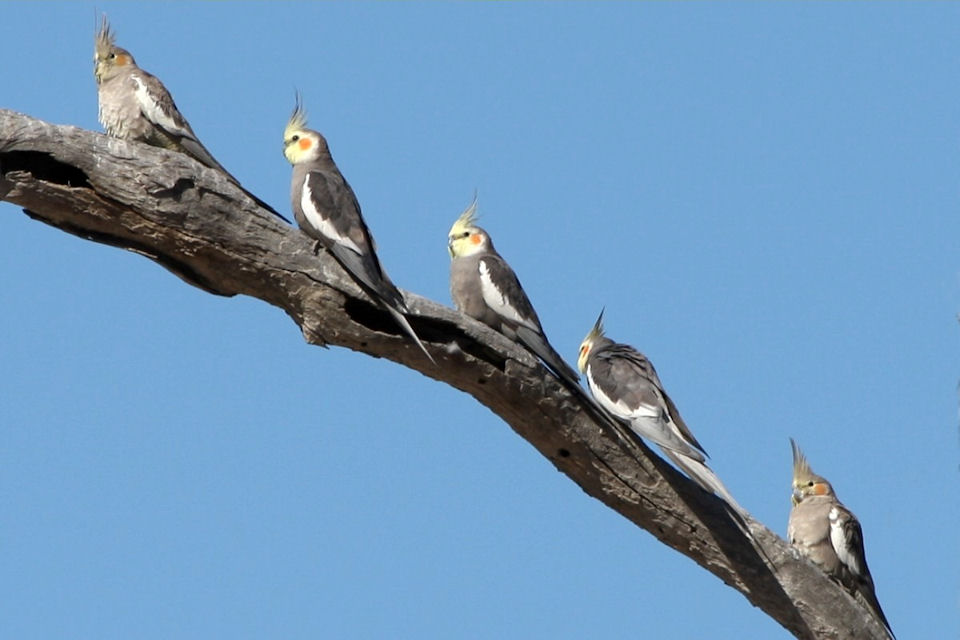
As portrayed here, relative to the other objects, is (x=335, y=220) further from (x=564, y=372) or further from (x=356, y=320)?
(x=564, y=372)

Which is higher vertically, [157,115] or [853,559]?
[157,115]

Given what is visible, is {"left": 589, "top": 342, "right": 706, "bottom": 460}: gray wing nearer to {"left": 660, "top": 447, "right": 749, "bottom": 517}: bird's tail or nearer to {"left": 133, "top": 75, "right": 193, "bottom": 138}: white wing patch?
{"left": 660, "top": 447, "right": 749, "bottom": 517}: bird's tail

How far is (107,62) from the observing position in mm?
7285

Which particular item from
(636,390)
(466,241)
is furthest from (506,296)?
(636,390)

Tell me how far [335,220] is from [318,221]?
0.09 meters

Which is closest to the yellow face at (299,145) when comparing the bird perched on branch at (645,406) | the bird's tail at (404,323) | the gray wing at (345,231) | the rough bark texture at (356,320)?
the gray wing at (345,231)

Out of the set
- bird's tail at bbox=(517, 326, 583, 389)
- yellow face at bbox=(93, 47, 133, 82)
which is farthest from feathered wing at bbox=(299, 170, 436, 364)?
yellow face at bbox=(93, 47, 133, 82)

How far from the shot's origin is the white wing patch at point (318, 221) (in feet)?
20.3

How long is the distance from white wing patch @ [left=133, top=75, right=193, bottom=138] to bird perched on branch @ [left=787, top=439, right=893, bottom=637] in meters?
4.29

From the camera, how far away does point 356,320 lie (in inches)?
242

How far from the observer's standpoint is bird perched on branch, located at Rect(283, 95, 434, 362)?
6109mm

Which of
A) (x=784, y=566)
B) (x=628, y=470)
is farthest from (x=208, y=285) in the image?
(x=784, y=566)

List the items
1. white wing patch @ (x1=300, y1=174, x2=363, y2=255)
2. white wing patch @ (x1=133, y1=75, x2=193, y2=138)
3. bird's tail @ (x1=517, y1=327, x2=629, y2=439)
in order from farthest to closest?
1. white wing patch @ (x1=133, y1=75, x2=193, y2=138)
2. bird's tail @ (x1=517, y1=327, x2=629, y2=439)
3. white wing patch @ (x1=300, y1=174, x2=363, y2=255)

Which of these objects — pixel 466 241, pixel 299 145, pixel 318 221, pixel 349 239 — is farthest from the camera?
pixel 466 241
